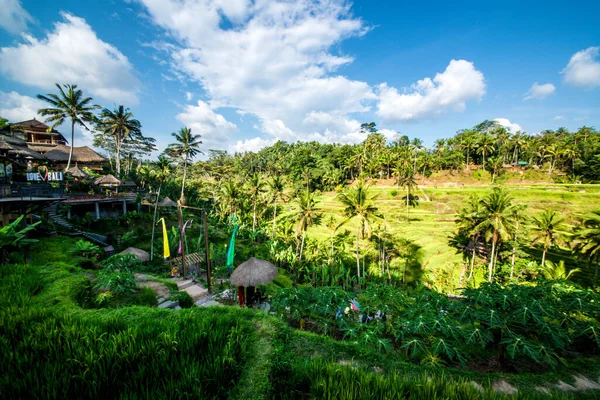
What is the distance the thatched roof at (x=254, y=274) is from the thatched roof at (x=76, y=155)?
29.3 m

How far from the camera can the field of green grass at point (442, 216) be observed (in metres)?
24.7

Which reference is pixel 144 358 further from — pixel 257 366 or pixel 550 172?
pixel 550 172

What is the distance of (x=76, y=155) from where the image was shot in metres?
29.7

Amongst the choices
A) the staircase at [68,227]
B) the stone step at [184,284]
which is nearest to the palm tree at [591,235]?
the stone step at [184,284]

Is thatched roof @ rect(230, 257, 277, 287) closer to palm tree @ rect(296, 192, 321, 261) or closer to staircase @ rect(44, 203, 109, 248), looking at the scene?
palm tree @ rect(296, 192, 321, 261)

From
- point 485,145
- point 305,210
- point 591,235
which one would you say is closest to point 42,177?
point 305,210

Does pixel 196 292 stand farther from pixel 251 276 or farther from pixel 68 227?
pixel 68 227

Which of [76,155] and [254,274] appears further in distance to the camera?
[76,155]

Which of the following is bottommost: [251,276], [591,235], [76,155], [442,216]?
[442,216]

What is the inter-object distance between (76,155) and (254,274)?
33.2 m

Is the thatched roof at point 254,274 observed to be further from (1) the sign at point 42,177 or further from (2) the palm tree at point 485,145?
(2) the palm tree at point 485,145

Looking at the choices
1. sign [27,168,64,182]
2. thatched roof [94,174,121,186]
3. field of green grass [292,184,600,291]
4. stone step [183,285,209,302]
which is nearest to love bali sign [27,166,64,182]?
sign [27,168,64,182]

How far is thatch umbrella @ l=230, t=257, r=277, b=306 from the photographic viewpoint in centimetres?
1087

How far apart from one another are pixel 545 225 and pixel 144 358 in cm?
2904
